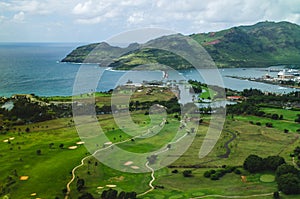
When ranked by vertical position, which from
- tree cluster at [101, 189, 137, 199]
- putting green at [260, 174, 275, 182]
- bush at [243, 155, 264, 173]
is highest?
bush at [243, 155, 264, 173]

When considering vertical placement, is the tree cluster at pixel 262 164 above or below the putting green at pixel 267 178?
above

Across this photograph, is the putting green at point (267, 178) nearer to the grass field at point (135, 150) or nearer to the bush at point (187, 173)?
the grass field at point (135, 150)

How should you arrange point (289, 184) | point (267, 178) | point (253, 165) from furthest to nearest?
point (253, 165) < point (267, 178) < point (289, 184)

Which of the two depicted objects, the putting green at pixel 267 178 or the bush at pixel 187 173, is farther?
the bush at pixel 187 173

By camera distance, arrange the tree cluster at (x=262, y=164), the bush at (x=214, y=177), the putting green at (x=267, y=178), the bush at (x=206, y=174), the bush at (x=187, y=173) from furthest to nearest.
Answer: the tree cluster at (x=262, y=164)
the bush at (x=187, y=173)
the bush at (x=206, y=174)
the bush at (x=214, y=177)
the putting green at (x=267, y=178)

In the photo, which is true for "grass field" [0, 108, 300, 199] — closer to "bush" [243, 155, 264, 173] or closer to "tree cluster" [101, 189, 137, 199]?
"bush" [243, 155, 264, 173]

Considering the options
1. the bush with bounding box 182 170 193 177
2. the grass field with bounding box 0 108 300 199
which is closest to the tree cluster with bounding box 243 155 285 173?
the grass field with bounding box 0 108 300 199

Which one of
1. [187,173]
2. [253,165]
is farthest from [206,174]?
[253,165]

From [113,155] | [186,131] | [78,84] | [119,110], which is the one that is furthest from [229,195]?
[78,84]

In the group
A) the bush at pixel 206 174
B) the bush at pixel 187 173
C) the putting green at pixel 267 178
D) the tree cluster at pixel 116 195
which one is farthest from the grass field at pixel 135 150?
the tree cluster at pixel 116 195

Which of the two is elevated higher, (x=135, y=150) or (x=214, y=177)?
(x=135, y=150)

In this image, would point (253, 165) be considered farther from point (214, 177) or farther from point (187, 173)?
point (187, 173)
